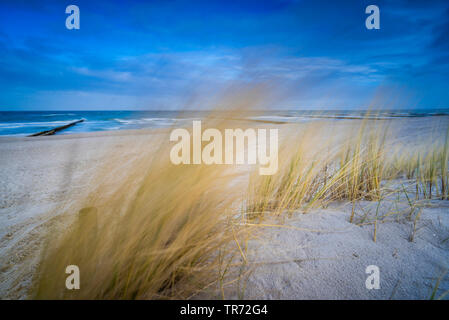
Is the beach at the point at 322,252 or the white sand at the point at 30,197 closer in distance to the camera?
the beach at the point at 322,252

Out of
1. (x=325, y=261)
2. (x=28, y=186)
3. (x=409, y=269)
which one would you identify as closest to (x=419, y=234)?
(x=409, y=269)

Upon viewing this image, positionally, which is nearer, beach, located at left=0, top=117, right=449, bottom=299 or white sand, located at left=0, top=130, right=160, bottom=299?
beach, located at left=0, top=117, right=449, bottom=299

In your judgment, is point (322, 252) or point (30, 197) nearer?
point (322, 252)

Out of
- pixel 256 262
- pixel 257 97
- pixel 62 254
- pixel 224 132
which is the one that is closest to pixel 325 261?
pixel 256 262

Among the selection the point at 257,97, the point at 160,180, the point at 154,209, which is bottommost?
the point at 154,209

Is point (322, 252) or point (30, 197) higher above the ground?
point (30, 197)

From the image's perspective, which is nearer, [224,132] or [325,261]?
[325,261]

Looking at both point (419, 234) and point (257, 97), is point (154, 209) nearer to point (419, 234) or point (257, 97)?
point (257, 97)

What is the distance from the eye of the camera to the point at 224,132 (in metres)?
1.08

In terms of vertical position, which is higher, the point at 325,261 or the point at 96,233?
the point at 96,233

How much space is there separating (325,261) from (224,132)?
2.51ft
